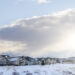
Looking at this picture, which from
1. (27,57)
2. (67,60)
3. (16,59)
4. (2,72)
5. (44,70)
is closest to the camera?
(2,72)

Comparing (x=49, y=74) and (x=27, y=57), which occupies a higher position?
(x=27, y=57)

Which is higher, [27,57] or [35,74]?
[27,57]

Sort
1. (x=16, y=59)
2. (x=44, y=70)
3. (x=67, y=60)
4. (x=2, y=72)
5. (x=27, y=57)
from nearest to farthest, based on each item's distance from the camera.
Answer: (x=2, y=72), (x=44, y=70), (x=16, y=59), (x=67, y=60), (x=27, y=57)

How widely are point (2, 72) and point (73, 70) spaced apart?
691cm

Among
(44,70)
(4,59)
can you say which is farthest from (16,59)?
(44,70)

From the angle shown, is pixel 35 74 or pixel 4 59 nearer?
pixel 35 74

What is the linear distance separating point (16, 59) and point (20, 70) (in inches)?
400

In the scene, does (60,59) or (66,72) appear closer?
(66,72)

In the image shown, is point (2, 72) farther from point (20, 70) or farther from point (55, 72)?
point (55, 72)

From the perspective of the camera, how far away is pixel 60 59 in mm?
36250

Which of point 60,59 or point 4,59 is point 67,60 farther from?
point 4,59

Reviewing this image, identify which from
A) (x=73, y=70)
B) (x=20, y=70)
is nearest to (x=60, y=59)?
(x=73, y=70)

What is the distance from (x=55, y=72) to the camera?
71.7 feet

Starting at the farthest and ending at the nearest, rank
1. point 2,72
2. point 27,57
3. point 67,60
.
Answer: point 27,57 < point 67,60 < point 2,72
